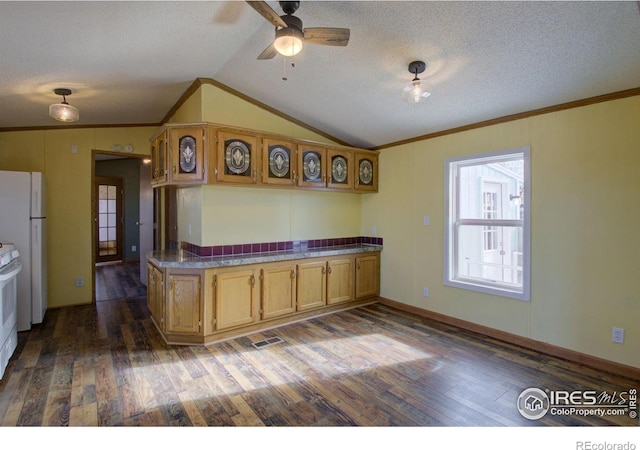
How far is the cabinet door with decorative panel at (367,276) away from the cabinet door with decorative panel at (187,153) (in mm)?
2406

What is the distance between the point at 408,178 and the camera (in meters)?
4.32

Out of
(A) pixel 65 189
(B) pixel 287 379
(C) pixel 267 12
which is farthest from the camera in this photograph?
(A) pixel 65 189

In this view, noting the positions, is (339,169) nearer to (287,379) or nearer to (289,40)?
(289,40)

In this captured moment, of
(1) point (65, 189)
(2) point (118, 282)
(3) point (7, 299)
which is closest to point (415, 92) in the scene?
(3) point (7, 299)

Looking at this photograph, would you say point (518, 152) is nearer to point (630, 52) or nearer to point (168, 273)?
point (630, 52)

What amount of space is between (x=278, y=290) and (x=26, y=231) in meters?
2.84

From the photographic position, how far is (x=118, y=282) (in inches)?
233

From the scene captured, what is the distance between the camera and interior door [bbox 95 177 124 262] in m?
7.70

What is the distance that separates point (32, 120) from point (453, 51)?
185 inches

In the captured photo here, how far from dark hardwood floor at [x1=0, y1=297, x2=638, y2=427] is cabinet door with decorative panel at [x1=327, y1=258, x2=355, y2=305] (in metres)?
0.58

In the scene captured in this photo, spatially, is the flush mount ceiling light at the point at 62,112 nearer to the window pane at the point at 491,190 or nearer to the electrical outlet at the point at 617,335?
the window pane at the point at 491,190

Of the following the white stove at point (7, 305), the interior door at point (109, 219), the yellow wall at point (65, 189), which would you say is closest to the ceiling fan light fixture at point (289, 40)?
the white stove at point (7, 305)

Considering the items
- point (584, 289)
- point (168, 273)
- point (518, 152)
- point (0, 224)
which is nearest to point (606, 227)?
point (584, 289)

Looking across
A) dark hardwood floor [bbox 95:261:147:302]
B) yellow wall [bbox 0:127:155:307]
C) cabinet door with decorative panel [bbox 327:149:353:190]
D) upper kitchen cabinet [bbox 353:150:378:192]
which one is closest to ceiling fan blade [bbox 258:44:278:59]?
cabinet door with decorative panel [bbox 327:149:353:190]
